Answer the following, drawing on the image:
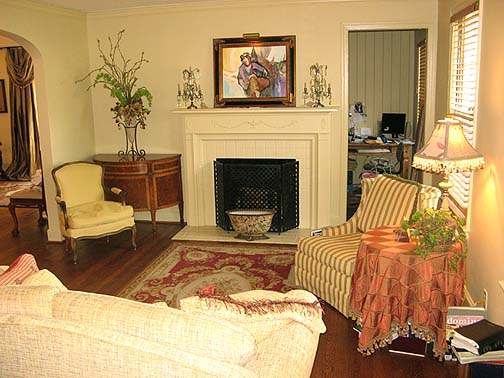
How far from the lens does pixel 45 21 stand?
5508 millimetres

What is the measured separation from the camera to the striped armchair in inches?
148

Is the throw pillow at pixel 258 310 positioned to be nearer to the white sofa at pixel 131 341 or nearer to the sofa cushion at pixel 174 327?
the white sofa at pixel 131 341

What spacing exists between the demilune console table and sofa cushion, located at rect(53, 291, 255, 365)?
4.00 m

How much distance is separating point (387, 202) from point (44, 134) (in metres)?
3.69

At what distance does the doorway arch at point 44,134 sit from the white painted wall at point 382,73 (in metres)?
4.23

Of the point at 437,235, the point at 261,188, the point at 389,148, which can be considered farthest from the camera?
the point at 389,148

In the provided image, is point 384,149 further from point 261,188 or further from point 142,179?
point 142,179

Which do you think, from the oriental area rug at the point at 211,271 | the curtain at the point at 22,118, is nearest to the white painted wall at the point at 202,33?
the oriental area rug at the point at 211,271

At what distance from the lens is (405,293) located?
3.13 m

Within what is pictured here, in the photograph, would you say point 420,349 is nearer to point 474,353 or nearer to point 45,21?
point 474,353

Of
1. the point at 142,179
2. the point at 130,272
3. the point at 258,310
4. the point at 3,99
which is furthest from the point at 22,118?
the point at 258,310

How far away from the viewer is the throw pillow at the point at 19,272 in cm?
242

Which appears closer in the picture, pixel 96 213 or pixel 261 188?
pixel 96 213

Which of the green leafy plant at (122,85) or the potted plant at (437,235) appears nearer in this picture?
the potted plant at (437,235)
